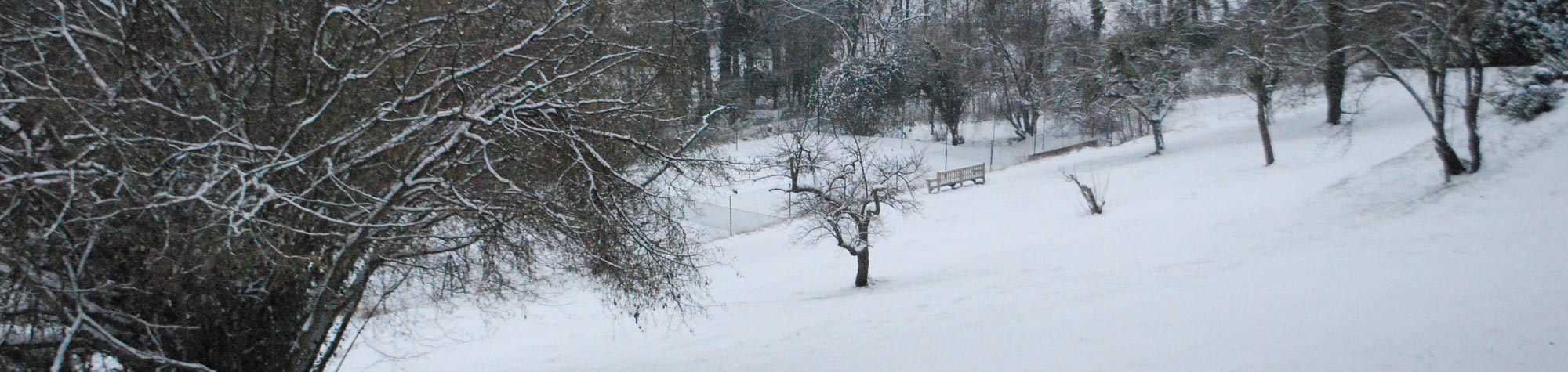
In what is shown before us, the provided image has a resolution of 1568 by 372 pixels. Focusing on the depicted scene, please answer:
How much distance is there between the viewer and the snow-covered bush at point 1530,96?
1249cm

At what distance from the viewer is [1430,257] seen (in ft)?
31.6

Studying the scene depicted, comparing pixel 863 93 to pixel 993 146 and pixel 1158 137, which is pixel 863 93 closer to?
pixel 993 146

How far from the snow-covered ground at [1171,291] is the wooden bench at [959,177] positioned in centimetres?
469

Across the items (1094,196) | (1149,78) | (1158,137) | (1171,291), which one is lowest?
(1171,291)

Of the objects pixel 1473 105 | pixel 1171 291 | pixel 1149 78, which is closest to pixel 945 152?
pixel 1149 78

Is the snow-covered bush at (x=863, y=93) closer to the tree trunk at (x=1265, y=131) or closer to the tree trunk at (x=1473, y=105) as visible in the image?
the tree trunk at (x=1265, y=131)

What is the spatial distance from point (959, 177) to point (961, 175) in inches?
3.8

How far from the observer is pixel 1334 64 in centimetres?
1850

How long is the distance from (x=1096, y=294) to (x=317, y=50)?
8.53 metres

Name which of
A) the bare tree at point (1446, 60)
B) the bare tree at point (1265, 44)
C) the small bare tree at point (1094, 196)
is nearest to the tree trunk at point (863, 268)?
the small bare tree at point (1094, 196)

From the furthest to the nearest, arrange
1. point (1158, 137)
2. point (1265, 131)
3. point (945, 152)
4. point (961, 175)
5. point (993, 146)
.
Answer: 1. point (993, 146)
2. point (945, 152)
3. point (961, 175)
4. point (1158, 137)
5. point (1265, 131)

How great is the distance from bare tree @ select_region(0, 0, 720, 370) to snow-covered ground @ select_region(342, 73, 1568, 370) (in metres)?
1.13

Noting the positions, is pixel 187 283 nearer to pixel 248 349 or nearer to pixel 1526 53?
pixel 248 349

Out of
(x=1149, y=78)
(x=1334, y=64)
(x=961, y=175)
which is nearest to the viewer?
(x=1334, y=64)
